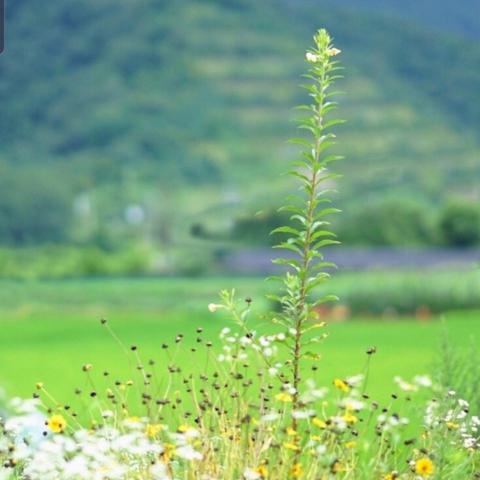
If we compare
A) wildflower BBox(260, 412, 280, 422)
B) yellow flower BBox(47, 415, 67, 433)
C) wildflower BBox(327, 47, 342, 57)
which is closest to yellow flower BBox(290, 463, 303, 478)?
wildflower BBox(260, 412, 280, 422)

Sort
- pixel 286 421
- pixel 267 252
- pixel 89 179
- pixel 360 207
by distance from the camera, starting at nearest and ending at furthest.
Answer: pixel 286 421
pixel 267 252
pixel 360 207
pixel 89 179

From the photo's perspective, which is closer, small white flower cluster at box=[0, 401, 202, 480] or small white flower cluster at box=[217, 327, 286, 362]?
small white flower cluster at box=[0, 401, 202, 480]

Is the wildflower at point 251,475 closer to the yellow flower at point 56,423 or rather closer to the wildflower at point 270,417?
the wildflower at point 270,417

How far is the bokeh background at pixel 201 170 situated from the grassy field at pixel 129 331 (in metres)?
0.07

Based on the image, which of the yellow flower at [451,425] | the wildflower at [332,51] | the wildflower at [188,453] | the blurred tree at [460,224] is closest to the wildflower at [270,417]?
the wildflower at [188,453]

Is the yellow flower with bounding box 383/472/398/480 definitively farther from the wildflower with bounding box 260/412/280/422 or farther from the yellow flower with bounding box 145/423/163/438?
the yellow flower with bounding box 145/423/163/438

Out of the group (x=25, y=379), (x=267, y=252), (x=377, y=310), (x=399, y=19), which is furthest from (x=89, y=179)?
(x=399, y=19)

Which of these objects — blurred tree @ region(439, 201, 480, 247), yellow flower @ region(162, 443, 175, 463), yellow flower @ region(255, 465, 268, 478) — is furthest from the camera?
blurred tree @ region(439, 201, 480, 247)

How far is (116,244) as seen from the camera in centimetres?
2616

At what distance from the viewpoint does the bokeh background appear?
1839cm

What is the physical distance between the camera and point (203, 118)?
3897 cm

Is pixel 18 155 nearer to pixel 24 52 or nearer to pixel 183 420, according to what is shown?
pixel 24 52

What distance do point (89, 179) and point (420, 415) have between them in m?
25.9

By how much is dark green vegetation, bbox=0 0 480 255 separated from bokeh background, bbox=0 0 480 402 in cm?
8
